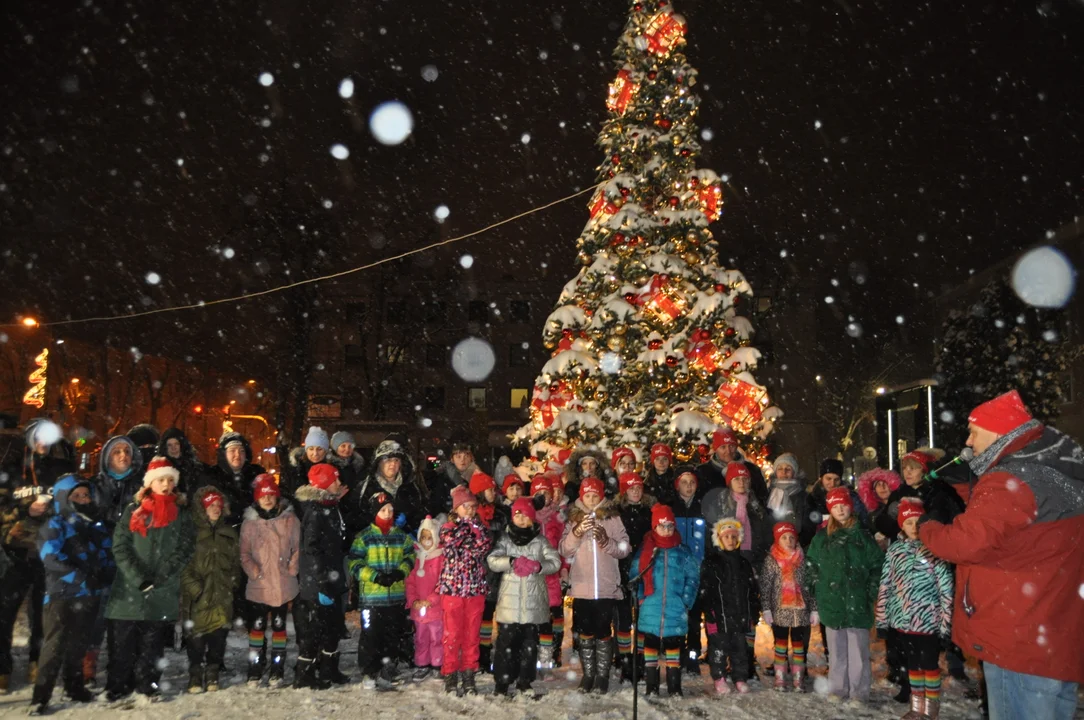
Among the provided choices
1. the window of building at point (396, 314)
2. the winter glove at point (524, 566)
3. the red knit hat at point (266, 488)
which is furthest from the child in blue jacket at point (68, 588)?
the window of building at point (396, 314)

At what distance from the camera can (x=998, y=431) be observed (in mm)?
4230

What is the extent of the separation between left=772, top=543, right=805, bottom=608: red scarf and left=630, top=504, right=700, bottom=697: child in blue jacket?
2.71ft

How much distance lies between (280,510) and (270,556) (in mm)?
422

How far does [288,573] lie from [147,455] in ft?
7.56

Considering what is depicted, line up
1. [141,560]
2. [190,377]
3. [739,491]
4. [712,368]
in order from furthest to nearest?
[190,377]
[712,368]
[739,491]
[141,560]

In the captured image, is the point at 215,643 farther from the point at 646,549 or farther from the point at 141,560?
the point at 646,549

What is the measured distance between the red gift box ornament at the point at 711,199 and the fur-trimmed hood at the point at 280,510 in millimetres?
7451

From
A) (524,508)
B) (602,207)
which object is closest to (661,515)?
(524,508)

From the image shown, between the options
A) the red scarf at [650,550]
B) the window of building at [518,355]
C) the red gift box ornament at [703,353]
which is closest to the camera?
the red scarf at [650,550]

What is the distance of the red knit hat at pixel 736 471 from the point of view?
8570 millimetres

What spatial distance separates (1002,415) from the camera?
4250 millimetres

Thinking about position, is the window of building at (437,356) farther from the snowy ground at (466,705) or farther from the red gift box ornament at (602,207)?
the snowy ground at (466,705)

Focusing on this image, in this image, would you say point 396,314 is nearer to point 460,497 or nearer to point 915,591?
point 460,497

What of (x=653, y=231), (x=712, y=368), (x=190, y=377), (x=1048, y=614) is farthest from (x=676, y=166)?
(x=190, y=377)
